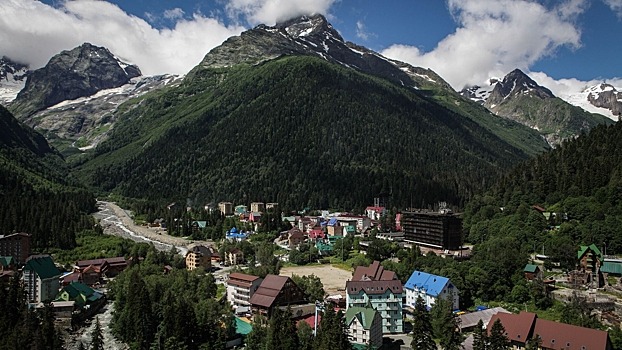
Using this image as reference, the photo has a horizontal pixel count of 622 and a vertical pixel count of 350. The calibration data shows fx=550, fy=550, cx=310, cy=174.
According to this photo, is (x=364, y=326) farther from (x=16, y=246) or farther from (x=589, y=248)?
(x=16, y=246)

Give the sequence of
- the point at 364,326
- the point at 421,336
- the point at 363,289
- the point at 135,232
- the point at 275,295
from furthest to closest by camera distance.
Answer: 1. the point at 135,232
2. the point at 275,295
3. the point at 363,289
4. the point at 364,326
5. the point at 421,336

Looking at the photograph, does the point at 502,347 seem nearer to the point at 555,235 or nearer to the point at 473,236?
the point at 555,235

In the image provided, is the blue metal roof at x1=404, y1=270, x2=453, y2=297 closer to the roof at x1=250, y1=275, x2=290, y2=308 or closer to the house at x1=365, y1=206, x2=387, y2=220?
the roof at x1=250, y1=275, x2=290, y2=308

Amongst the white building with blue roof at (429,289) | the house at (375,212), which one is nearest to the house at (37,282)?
the white building with blue roof at (429,289)

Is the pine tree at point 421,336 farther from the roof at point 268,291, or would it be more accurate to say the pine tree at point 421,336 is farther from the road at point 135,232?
the road at point 135,232

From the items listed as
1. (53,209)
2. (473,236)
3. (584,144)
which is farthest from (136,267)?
(584,144)

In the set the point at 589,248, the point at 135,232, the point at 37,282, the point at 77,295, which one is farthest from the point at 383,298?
the point at 135,232

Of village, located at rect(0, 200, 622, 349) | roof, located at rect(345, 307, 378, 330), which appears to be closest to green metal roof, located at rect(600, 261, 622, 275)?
village, located at rect(0, 200, 622, 349)
